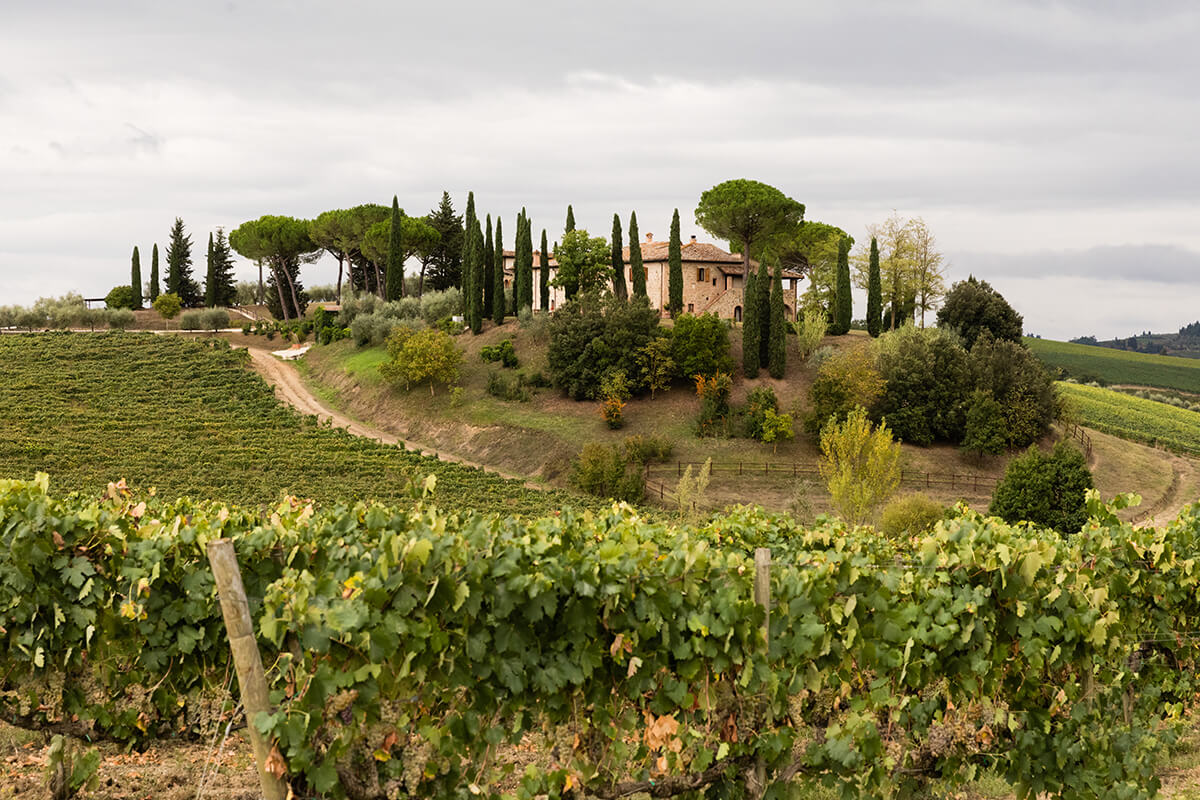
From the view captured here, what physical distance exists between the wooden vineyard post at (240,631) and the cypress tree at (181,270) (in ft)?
296

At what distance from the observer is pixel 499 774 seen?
19.9 feet

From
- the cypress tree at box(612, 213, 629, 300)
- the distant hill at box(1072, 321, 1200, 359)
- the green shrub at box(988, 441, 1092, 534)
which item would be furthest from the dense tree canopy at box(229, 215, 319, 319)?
the distant hill at box(1072, 321, 1200, 359)

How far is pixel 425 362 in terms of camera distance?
50156 mm

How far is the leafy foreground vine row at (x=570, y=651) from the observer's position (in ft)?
18.6

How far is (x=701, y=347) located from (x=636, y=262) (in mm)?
9530

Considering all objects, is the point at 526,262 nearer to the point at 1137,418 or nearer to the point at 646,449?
the point at 646,449

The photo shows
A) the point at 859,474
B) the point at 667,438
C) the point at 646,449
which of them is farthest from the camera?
the point at 667,438

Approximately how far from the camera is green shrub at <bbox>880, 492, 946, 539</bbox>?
27734mm

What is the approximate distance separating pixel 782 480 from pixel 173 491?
23412mm

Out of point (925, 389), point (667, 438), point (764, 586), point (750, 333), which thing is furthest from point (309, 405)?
point (764, 586)

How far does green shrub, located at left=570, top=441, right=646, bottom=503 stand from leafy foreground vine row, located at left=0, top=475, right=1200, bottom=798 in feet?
99.1

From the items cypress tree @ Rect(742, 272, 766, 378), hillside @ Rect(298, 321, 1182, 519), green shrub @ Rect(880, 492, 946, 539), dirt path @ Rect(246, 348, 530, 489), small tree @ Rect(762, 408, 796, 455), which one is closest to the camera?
green shrub @ Rect(880, 492, 946, 539)

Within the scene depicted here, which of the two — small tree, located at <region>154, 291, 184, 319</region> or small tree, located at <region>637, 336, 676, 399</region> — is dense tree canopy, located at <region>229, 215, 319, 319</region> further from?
small tree, located at <region>637, 336, 676, 399</region>

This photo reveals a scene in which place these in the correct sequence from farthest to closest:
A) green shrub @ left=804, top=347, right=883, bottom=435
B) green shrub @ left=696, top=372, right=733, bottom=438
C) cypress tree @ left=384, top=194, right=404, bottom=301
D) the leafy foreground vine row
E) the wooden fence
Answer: cypress tree @ left=384, top=194, right=404, bottom=301 → green shrub @ left=696, top=372, right=733, bottom=438 → the wooden fence → green shrub @ left=804, top=347, right=883, bottom=435 → the leafy foreground vine row
